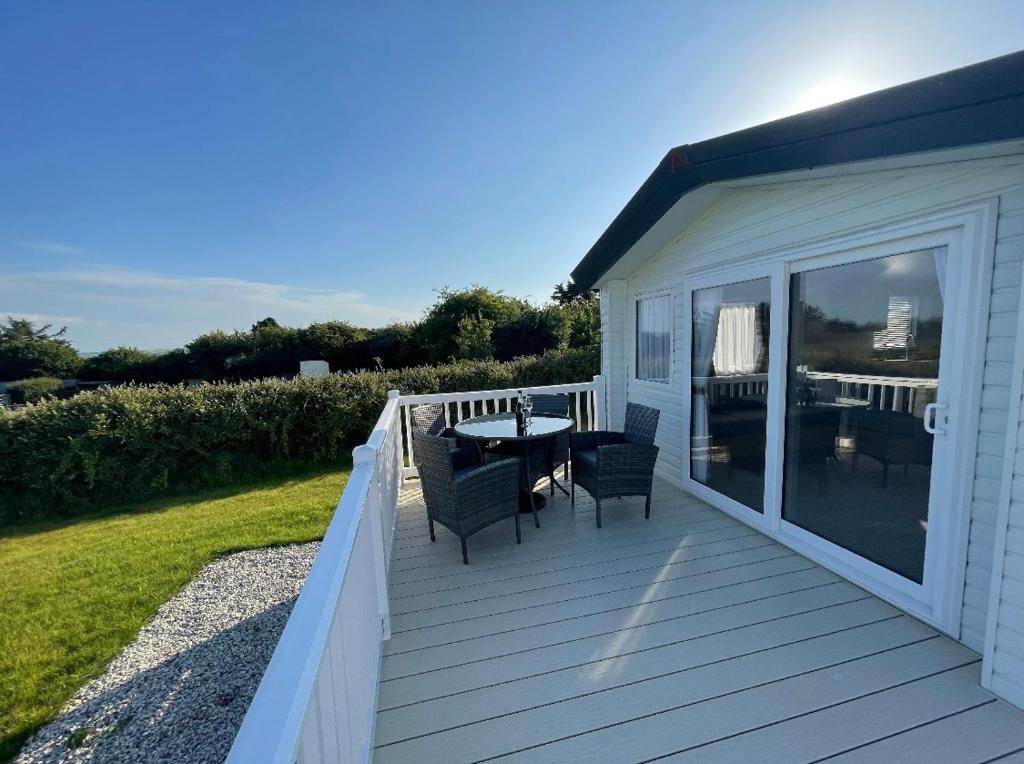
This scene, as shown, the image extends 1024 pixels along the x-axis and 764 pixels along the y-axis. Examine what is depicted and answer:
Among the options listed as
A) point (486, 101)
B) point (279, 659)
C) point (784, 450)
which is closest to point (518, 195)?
point (486, 101)

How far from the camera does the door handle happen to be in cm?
213

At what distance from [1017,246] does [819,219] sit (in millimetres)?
1025

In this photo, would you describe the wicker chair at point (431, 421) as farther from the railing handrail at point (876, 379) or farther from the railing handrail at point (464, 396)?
the railing handrail at point (876, 379)

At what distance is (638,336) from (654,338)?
1.29ft

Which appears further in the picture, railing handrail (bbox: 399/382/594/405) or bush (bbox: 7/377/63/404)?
bush (bbox: 7/377/63/404)

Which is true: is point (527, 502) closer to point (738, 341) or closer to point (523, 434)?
point (523, 434)

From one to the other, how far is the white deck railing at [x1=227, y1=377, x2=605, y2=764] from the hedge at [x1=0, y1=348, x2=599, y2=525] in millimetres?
5326

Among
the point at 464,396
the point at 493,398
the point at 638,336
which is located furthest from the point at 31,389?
the point at 638,336

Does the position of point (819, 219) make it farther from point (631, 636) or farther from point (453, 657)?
point (453, 657)

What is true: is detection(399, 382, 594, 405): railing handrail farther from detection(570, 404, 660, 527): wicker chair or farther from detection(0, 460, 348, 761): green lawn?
detection(0, 460, 348, 761): green lawn

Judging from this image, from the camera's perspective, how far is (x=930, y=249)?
2186mm

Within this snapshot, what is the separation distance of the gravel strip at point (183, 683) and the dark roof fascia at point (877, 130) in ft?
13.5

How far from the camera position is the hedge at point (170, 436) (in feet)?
19.6

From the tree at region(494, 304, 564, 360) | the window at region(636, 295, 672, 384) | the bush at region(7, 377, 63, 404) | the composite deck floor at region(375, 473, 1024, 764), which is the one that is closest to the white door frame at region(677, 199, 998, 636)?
the composite deck floor at region(375, 473, 1024, 764)
